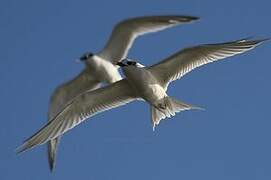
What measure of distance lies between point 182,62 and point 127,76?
35.7 inches

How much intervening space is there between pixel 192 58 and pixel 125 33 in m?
3.65

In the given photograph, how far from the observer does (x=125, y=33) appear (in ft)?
59.8

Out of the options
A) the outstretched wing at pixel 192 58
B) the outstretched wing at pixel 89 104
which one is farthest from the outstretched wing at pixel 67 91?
the outstretched wing at pixel 192 58

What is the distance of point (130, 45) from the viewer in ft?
60.5

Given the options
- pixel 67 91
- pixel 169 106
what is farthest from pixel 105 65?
pixel 169 106

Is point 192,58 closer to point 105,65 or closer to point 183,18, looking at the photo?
point 183,18

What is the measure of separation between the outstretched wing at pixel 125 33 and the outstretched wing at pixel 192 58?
6.39ft

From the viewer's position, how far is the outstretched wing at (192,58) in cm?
1441

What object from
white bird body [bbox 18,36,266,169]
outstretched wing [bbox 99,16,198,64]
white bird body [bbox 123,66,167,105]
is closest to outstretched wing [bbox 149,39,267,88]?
→ white bird body [bbox 18,36,266,169]

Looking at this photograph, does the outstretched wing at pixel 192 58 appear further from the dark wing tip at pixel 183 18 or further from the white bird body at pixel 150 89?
the dark wing tip at pixel 183 18

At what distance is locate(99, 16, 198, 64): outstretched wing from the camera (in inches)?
681

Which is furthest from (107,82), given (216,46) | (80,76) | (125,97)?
(216,46)

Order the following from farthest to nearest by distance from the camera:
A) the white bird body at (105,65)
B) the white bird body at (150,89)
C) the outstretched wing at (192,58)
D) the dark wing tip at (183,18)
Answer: the white bird body at (105,65) → the dark wing tip at (183,18) → the white bird body at (150,89) → the outstretched wing at (192,58)

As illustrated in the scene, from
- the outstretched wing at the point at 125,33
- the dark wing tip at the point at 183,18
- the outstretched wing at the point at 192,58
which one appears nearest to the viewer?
the outstretched wing at the point at 192,58
